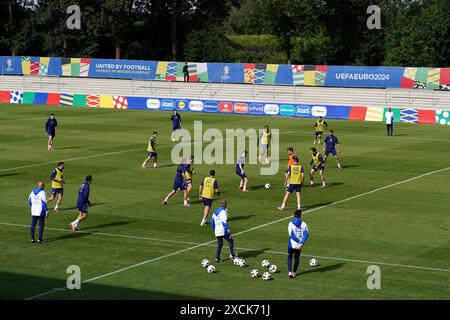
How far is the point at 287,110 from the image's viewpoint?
68438 mm

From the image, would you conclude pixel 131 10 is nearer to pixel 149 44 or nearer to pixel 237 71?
pixel 149 44

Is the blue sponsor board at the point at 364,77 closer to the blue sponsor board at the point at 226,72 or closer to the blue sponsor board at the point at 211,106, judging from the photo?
the blue sponsor board at the point at 226,72

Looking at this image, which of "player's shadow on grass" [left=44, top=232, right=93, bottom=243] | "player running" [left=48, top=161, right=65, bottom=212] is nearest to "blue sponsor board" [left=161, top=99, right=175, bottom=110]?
"player running" [left=48, top=161, right=65, bottom=212]

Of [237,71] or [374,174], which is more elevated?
[237,71]

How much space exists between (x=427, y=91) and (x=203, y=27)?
43.0 metres

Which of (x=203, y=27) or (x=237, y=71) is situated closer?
(x=237, y=71)

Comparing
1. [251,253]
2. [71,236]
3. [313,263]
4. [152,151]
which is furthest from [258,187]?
[313,263]

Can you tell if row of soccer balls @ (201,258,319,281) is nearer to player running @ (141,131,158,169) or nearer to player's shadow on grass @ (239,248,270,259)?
player's shadow on grass @ (239,248,270,259)

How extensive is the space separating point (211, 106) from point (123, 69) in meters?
17.3

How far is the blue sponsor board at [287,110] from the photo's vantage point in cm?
6825

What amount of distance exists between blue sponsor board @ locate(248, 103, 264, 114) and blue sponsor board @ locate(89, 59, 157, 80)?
1743 cm

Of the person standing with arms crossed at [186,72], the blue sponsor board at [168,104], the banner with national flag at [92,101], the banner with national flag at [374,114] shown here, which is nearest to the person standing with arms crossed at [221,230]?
the banner with national flag at [374,114]
